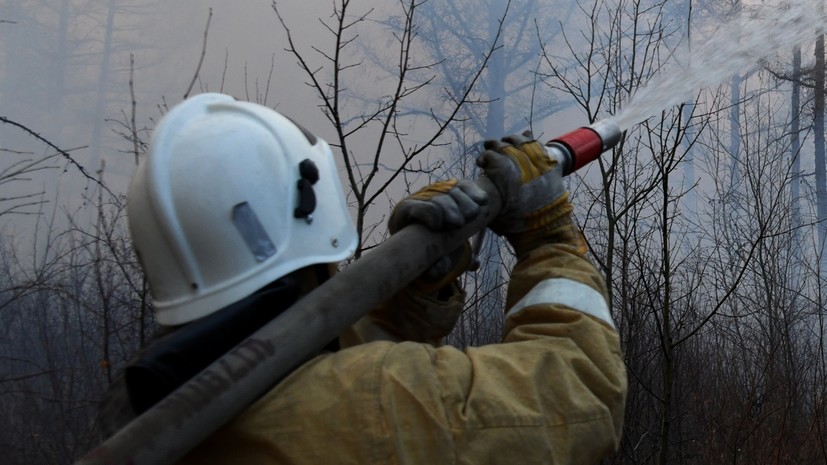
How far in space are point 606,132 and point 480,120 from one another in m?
7.62

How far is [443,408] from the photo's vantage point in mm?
1280

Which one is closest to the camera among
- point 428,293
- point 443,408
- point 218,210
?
point 443,408

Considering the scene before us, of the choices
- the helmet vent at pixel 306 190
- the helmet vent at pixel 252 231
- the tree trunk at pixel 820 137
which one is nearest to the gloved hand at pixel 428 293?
the helmet vent at pixel 306 190

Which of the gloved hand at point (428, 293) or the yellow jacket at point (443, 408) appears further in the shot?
the gloved hand at point (428, 293)

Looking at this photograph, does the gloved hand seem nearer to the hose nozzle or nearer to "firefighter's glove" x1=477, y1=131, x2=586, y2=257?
"firefighter's glove" x1=477, y1=131, x2=586, y2=257

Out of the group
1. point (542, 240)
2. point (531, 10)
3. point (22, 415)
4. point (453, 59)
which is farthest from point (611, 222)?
point (531, 10)

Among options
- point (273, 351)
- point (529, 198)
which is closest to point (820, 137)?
point (529, 198)

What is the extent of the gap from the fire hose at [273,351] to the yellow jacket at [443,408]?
2.1 inches

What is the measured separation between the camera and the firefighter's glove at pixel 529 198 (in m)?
1.74

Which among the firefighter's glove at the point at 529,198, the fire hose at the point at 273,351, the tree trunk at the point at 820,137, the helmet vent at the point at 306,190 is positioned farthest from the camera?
the tree trunk at the point at 820,137

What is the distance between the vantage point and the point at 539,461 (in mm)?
1289

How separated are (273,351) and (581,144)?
3.20 ft

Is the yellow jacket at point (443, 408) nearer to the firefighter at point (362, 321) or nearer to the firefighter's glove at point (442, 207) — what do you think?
the firefighter at point (362, 321)

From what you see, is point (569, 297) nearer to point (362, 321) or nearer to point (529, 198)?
point (529, 198)
